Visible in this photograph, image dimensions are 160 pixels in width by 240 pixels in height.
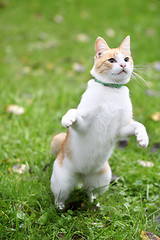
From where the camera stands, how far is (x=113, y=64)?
4.83 ft

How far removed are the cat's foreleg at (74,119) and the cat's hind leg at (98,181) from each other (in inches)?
15.8

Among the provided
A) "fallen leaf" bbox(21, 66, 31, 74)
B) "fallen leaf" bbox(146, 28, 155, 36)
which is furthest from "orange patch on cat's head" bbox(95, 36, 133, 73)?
"fallen leaf" bbox(146, 28, 155, 36)

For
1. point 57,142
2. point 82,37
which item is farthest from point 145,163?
point 82,37

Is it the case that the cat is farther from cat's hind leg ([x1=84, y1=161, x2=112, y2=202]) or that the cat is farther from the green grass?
the green grass

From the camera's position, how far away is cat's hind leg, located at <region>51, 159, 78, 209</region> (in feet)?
5.65

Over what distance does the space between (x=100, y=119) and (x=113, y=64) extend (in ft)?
0.95

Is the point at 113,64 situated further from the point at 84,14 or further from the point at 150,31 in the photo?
the point at 84,14

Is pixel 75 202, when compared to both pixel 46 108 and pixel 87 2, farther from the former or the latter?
pixel 87 2

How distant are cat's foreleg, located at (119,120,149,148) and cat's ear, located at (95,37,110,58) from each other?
417 millimetres

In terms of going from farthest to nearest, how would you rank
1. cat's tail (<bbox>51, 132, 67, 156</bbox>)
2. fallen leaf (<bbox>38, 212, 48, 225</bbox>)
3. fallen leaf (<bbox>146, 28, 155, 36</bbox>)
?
fallen leaf (<bbox>146, 28, 155, 36</bbox>) < cat's tail (<bbox>51, 132, 67, 156</bbox>) < fallen leaf (<bbox>38, 212, 48, 225</bbox>)

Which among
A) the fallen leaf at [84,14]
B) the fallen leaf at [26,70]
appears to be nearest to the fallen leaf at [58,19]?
the fallen leaf at [84,14]

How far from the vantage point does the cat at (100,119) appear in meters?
1.49

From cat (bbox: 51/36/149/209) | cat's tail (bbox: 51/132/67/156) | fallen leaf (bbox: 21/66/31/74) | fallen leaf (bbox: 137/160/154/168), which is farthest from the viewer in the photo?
fallen leaf (bbox: 21/66/31/74)

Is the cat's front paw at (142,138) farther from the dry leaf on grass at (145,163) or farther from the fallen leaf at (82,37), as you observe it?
the fallen leaf at (82,37)
